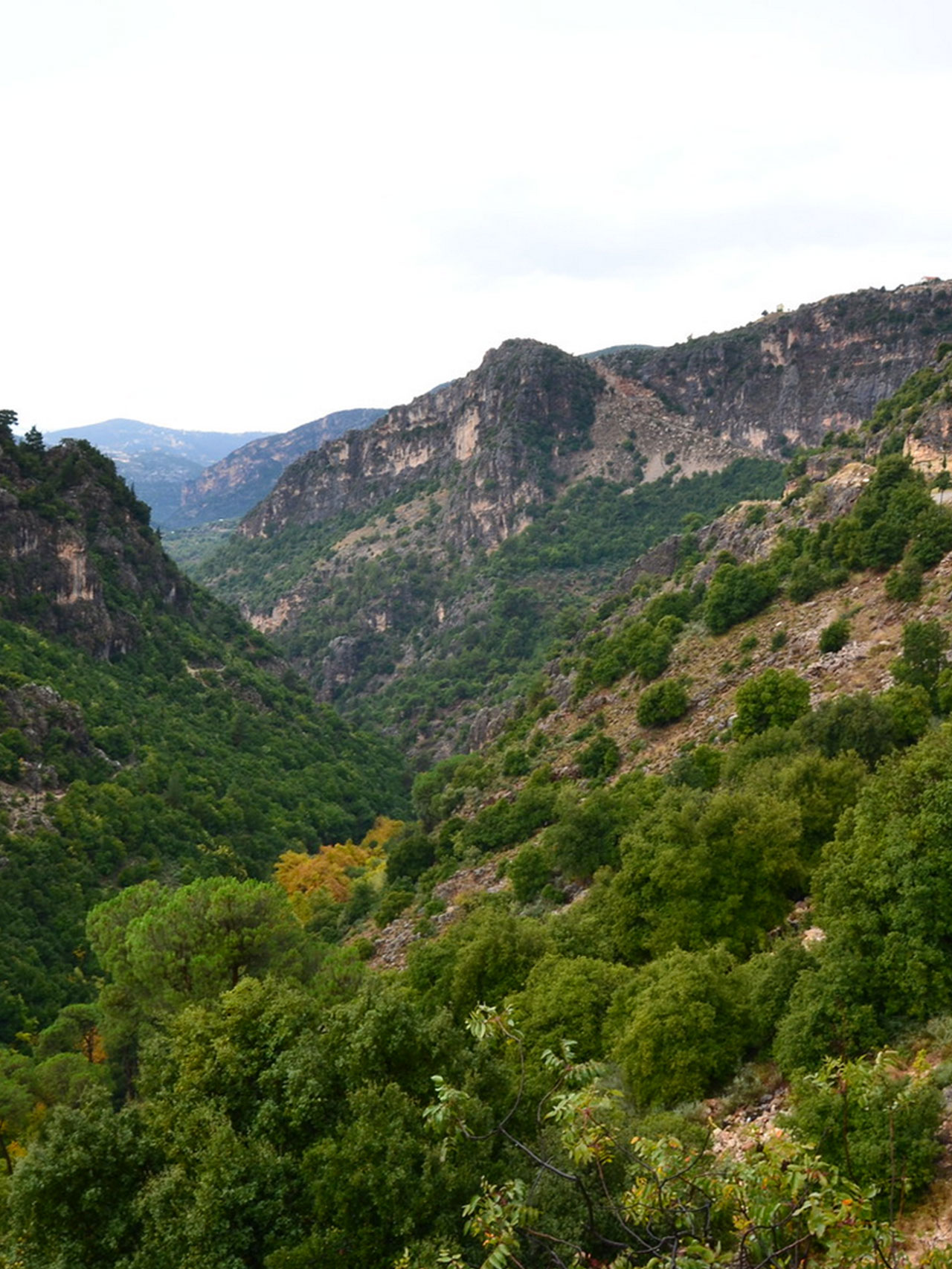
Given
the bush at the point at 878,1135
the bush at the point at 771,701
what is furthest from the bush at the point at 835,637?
the bush at the point at 878,1135

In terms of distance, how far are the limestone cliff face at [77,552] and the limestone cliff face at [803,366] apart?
110 meters

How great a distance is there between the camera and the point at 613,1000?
854 inches

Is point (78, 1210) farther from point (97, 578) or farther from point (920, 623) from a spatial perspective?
point (97, 578)

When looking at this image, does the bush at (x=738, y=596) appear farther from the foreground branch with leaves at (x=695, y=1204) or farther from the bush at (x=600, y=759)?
the foreground branch with leaves at (x=695, y=1204)

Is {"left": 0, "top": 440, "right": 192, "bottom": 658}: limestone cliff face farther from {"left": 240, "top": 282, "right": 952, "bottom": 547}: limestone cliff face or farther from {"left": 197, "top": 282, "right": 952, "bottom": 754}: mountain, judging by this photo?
{"left": 240, "top": 282, "right": 952, "bottom": 547}: limestone cliff face

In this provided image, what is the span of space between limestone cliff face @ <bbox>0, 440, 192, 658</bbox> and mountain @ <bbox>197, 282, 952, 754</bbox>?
45454 mm

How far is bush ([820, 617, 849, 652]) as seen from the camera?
4172 cm

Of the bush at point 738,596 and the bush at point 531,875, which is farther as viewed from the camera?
the bush at point 738,596

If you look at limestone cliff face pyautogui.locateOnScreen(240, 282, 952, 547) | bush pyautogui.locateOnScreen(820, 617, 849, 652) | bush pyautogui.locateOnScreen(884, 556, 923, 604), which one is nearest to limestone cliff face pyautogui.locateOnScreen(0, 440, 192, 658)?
bush pyautogui.locateOnScreen(820, 617, 849, 652)

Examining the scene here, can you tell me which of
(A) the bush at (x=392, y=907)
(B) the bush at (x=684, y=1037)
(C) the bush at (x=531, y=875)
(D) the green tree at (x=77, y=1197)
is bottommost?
(A) the bush at (x=392, y=907)

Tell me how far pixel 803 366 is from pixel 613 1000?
493ft

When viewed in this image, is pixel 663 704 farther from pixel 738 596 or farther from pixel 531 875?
pixel 531 875

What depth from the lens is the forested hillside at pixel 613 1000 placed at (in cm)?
1020

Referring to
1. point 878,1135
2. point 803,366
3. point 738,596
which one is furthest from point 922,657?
point 803,366
